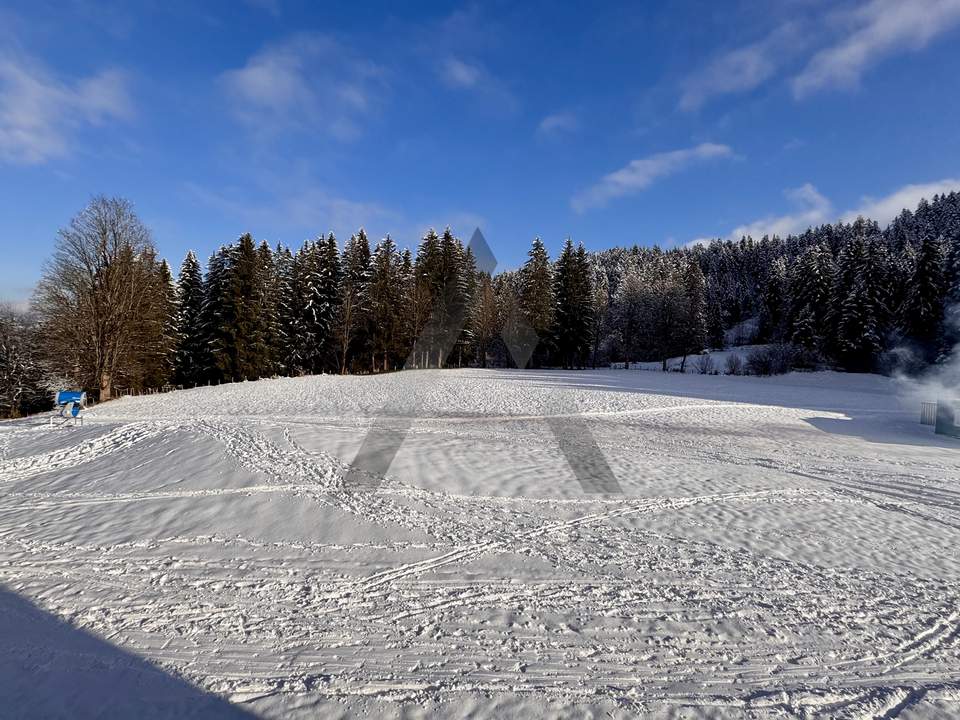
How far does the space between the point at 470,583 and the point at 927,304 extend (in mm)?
52072

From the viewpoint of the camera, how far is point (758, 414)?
Result: 2109 cm

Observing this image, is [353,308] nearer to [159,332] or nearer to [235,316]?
[235,316]

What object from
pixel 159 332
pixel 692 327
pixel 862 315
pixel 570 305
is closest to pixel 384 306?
pixel 159 332

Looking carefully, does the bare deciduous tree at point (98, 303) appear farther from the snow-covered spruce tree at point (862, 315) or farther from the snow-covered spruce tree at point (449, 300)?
the snow-covered spruce tree at point (862, 315)

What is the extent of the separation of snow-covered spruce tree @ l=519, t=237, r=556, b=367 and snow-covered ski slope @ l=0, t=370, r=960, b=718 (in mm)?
32643

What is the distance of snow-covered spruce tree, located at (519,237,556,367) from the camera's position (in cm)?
4431

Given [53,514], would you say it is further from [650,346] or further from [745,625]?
[650,346]

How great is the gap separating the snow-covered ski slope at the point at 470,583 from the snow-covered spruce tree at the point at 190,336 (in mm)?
23602

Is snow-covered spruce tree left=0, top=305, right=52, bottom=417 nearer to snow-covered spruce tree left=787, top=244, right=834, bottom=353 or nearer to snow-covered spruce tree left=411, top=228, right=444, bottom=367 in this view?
snow-covered spruce tree left=411, top=228, right=444, bottom=367

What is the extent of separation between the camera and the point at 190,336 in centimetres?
3447

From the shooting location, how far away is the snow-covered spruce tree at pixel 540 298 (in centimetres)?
4431

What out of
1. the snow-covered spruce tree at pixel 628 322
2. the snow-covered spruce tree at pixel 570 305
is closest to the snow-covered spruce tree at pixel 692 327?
the snow-covered spruce tree at pixel 628 322

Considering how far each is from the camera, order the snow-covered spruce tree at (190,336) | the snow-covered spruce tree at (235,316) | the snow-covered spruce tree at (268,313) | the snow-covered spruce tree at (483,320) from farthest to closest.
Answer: the snow-covered spruce tree at (483,320)
the snow-covered spruce tree at (268,313)
the snow-covered spruce tree at (190,336)
the snow-covered spruce tree at (235,316)

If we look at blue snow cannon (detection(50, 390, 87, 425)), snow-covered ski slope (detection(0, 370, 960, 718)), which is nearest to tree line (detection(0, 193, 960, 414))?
blue snow cannon (detection(50, 390, 87, 425))
